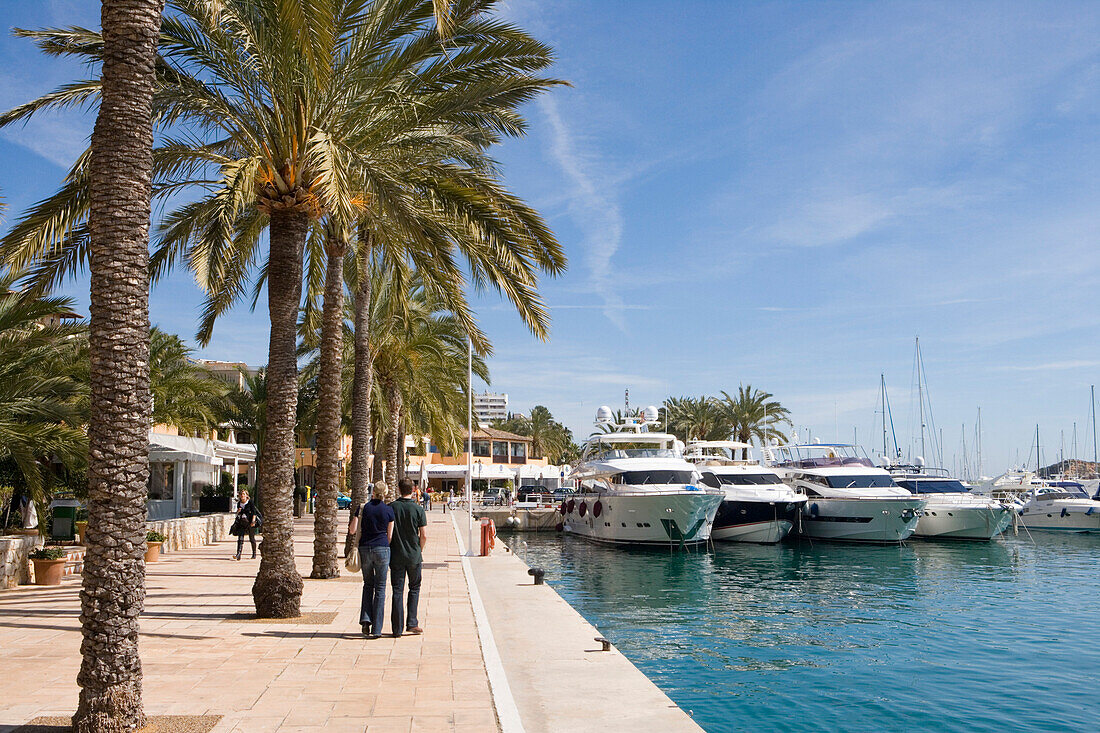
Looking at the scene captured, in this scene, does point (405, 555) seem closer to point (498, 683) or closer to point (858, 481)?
point (498, 683)

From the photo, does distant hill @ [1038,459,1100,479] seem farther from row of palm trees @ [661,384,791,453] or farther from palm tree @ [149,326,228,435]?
palm tree @ [149,326,228,435]

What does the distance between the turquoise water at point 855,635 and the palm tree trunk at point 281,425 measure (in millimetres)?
5618

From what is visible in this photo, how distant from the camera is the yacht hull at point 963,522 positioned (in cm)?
3928

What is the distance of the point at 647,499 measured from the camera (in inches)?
1323

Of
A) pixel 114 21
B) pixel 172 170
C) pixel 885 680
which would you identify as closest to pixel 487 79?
pixel 172 170

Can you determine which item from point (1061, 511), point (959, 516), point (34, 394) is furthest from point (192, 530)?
point (1061, 511)

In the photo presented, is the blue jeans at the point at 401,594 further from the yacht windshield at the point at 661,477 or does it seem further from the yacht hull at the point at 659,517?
the yacht windshield at the point at 661,477

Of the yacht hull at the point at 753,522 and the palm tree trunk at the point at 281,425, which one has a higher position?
the palm tree trunk at the point at 281,425

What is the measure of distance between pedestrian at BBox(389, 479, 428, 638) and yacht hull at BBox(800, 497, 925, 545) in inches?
1194

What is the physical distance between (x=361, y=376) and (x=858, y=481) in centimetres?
2728

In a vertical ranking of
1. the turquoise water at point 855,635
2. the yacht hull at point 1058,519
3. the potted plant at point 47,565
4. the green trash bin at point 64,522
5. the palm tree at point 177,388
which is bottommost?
the yacht hull at point 1058,519

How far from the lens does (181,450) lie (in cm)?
2400

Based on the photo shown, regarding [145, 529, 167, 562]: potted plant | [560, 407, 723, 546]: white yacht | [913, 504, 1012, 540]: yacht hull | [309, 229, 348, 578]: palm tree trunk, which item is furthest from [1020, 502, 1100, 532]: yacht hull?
[145, 529, 167, 562]: potted plant

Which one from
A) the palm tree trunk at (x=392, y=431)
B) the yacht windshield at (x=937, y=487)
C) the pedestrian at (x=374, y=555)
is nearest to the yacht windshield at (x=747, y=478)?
the yacht windshield at (x=937, y=487)
